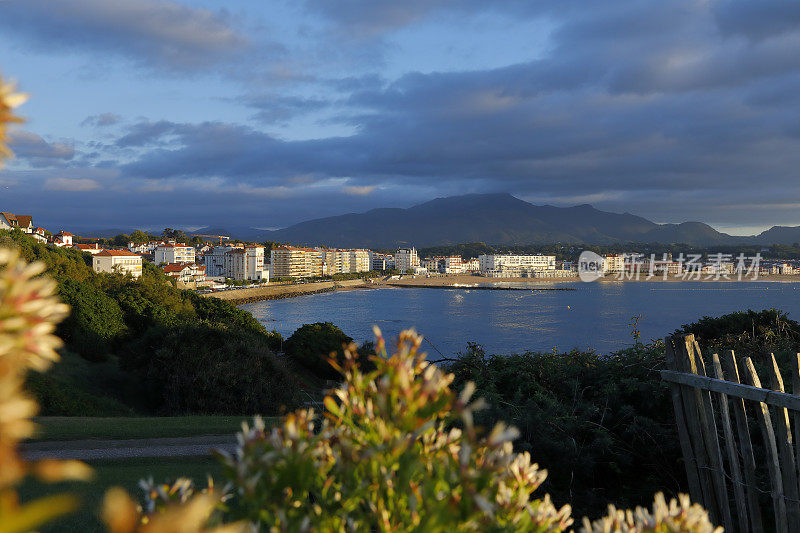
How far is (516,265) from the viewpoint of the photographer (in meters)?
161

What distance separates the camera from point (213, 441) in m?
9.55

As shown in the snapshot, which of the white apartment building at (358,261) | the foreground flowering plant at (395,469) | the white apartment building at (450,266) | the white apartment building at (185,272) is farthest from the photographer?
the white apartment building at (450,266)

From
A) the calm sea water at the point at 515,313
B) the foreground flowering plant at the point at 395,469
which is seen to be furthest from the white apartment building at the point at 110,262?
the foreground flowering plant at the point at 395,469

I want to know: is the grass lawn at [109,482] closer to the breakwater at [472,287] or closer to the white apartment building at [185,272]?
the white apartment building at [185,272]

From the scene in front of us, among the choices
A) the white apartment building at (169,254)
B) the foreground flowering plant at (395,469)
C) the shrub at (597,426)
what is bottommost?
the shrub at (597,426)

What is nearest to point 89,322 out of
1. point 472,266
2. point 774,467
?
point 774,467

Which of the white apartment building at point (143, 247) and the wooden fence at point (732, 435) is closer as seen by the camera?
the wooden fence at point (732, 435)

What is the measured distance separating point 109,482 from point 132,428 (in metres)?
4.77

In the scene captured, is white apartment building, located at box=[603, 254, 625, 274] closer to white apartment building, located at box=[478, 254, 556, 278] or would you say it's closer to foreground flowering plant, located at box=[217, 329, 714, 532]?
white apartment building, located at box=[478, 254, 556, 278]

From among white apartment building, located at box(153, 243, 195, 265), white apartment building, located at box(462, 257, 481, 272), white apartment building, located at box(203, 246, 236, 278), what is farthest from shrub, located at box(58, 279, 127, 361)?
white apartment building, located at box(462, 257, 481, 272)

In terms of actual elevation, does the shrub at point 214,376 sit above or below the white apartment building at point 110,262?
below

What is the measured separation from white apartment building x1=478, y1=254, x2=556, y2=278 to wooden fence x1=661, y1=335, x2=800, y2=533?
15051 centimetres

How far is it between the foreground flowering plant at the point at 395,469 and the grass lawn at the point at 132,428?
921cm

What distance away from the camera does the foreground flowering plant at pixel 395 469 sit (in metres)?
1.27
